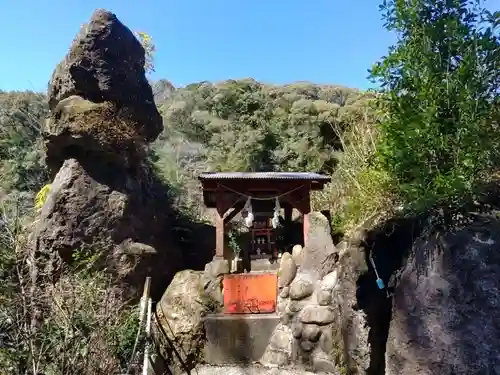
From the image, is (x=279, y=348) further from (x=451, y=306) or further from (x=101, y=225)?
(x=451, y=306)

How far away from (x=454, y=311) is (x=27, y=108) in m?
18.7

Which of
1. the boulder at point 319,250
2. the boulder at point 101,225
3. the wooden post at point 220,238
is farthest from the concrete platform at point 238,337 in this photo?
the boulder at point 101,225

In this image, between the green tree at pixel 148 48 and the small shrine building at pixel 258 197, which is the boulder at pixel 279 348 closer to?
the small shrine building at pixel 258 197

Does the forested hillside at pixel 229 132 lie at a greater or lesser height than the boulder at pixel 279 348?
greater

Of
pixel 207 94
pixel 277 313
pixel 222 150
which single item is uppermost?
pixel 207 94

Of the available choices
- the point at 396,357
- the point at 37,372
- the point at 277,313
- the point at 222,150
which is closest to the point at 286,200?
the point at 277,313

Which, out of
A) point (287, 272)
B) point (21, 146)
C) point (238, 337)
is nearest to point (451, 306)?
point (287, 272)

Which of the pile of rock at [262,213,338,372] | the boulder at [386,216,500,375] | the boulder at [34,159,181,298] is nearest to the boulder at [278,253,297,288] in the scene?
the pile of rock at [262,213,338,372]

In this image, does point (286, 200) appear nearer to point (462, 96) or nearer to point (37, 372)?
point (462, 96)

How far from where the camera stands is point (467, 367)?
3.42m

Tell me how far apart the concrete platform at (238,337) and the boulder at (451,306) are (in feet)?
13.3

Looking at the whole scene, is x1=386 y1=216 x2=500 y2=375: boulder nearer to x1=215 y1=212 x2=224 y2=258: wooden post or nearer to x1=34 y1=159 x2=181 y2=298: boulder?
x1=215 y1=212 x2=224 y2=258: wooden post

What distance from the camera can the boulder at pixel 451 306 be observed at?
3436 mm

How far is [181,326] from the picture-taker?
7898 millimetres
